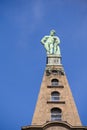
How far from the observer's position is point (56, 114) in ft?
190

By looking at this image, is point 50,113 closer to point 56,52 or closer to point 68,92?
point 68,92

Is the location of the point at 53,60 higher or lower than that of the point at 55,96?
higher

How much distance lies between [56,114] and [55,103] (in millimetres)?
1600

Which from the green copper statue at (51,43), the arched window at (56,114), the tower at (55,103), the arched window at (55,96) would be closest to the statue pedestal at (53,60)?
the tower at (55,103)

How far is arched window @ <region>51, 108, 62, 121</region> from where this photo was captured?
5753 centimetres

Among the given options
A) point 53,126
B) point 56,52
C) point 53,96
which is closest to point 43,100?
point 53,96

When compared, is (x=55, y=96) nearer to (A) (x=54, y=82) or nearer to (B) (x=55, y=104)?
(B) (x=55, y=104)

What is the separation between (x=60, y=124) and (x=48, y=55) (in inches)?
566

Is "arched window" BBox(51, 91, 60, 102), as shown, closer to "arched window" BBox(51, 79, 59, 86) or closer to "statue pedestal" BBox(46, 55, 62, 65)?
"arched window" BBox(51, 79, 59, 86)

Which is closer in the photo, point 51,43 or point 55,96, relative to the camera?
point 55,96

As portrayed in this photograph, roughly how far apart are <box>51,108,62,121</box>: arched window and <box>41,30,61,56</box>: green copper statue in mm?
11072

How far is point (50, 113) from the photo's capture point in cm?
5788

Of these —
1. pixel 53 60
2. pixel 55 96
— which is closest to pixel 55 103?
pixel 55 96

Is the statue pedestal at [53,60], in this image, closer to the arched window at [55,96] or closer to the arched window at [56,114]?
the arched window at [55,96]
